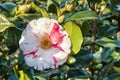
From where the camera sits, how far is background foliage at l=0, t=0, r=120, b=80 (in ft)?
3.96

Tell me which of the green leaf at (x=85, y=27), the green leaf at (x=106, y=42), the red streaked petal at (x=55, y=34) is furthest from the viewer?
the green leaf at (x=106, y=42)

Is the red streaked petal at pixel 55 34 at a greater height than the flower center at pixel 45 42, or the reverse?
the red streaked petal at pixel 55 34

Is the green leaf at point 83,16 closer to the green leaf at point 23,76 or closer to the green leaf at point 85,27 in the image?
the green leaf at point 85,27

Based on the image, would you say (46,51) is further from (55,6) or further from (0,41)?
(0,41)

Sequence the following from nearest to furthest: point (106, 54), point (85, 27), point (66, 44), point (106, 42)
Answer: point (66, 44)
point (85, 27)
point (106, 42)
point (106, 54)

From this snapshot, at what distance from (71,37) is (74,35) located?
0.04 ft

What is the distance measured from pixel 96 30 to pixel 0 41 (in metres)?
0.39

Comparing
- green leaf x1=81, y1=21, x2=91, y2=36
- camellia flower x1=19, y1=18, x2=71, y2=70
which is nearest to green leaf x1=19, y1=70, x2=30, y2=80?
camellia flower x1=19, y1=18, x2=71, y2=70

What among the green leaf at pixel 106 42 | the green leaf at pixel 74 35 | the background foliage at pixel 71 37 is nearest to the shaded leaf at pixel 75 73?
the background foliage at pixel 71 37

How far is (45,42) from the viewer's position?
1.19 meters

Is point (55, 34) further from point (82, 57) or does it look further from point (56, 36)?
point (82, 57)

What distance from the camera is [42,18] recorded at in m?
1.17

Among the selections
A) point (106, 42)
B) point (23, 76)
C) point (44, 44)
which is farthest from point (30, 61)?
point (106, 42)

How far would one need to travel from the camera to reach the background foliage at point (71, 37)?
1206mm
